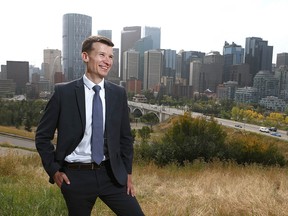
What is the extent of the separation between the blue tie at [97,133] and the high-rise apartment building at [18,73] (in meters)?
115

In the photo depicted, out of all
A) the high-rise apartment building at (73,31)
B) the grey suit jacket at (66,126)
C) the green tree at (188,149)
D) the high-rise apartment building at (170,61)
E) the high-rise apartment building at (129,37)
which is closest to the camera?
the grey suit jacket at (66,126)

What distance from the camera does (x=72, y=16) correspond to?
131 m

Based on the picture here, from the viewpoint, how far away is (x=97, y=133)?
6.17 feet

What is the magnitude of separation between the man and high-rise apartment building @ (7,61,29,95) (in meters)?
115

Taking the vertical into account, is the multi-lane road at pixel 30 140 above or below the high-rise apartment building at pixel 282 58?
below

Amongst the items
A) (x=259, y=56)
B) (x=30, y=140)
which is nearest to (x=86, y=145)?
(x=30, y=140)

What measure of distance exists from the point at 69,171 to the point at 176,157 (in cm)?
1168

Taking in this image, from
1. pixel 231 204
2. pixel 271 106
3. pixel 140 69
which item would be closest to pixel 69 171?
pixel 231 204

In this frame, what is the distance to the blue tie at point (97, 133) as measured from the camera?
6.15 ft

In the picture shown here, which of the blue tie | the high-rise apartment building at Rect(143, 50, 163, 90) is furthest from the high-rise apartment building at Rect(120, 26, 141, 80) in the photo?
the blue tie

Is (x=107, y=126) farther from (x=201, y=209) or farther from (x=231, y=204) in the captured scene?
(x=231, y=204)

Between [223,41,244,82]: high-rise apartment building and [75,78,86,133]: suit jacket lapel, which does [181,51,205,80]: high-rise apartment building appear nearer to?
[223,41,244,82]: high-rise apartment building

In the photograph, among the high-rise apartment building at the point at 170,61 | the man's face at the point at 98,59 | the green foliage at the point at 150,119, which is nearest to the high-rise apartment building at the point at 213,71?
the high-rise apartment building at the point at 170,61

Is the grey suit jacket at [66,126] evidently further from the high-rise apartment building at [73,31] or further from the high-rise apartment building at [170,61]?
the high-rise apartment building at [170,61]
